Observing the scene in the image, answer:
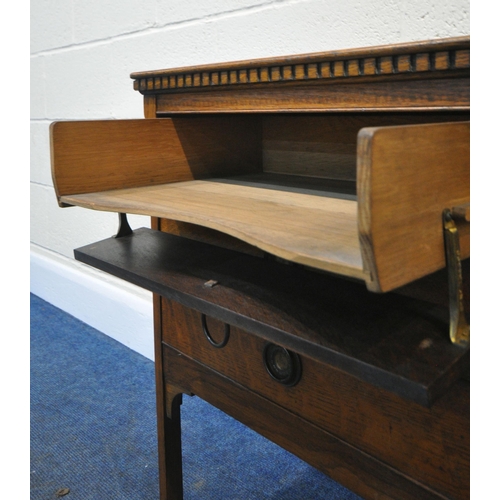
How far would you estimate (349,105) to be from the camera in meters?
0.70

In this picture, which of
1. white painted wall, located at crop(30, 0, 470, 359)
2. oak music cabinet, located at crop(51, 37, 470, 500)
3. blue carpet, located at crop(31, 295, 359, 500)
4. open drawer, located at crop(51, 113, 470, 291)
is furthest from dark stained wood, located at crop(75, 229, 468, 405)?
blue carpet, located at crop(31, 295, 359, 500)

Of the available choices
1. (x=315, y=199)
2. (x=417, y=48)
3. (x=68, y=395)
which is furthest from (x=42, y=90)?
(x=417, y=48)

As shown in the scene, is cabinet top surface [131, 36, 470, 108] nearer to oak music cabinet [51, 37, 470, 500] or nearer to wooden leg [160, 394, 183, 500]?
oak music cabinet [51, 37, 470, 500]

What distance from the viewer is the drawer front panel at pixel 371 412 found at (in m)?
0.68

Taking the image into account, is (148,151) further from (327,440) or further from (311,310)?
(327,440)

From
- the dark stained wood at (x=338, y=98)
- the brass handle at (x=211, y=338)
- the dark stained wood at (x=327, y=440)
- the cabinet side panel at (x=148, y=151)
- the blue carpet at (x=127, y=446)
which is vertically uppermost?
the dark stained wood at (x=338, y=98)

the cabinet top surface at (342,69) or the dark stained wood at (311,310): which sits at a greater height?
the cabinet top surface at (342,69)

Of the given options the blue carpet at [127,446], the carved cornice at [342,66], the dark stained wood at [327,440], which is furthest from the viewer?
the blue carpet at [127,446]

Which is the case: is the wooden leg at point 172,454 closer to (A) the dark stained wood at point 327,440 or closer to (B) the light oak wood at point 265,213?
(A) the dark stained wood at point 327,440

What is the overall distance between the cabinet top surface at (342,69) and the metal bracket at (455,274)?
5.6 inches

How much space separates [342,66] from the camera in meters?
0.68

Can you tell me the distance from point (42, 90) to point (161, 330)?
67.8 inches

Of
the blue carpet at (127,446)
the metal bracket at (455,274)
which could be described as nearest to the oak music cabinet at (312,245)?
the metal bracket at (455,274)

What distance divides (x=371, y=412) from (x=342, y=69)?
0.47 meters
